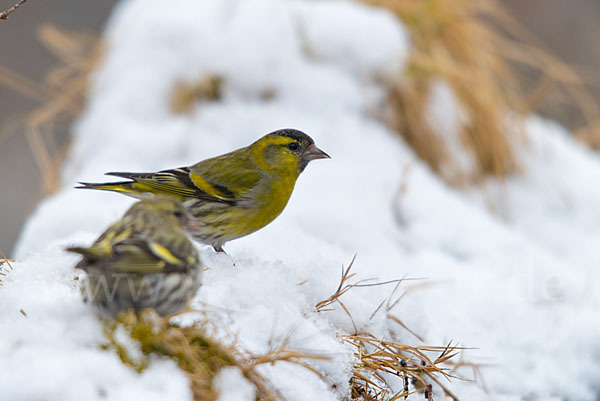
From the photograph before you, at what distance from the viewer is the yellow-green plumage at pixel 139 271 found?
1963mm

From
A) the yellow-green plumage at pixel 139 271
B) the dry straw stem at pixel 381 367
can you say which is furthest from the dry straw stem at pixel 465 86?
the yellow-green plumage at pixel 139 271

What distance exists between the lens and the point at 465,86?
554 cm

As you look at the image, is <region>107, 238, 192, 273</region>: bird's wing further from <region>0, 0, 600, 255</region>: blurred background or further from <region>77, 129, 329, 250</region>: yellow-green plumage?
<region>0, 0, 600, 255</region>: blurred background

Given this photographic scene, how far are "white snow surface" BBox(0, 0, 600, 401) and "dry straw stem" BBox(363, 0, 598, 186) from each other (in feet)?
0.53

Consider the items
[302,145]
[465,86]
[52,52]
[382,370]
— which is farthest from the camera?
[52,52]

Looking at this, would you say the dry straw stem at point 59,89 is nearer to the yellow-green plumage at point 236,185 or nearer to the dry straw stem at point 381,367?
the yellow-green plumage at point 236,185

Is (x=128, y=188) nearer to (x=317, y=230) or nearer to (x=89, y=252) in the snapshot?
(x=317, y=230)

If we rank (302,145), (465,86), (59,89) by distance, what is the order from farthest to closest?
(59,89), (465,86), (302,145)

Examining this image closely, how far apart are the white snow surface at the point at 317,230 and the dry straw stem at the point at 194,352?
1.5 inches

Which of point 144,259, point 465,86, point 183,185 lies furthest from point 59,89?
point 144,259

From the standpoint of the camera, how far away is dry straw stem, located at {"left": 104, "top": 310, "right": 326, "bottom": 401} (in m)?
1.96

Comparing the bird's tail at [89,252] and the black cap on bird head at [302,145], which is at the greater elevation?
the bird's tail at [89,252]

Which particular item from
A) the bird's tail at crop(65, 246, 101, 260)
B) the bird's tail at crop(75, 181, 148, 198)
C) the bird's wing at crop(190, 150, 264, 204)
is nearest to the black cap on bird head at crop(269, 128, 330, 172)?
the bird's wing at crop(190, 150, 264, 204)

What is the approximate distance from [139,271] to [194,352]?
0.29 metres
